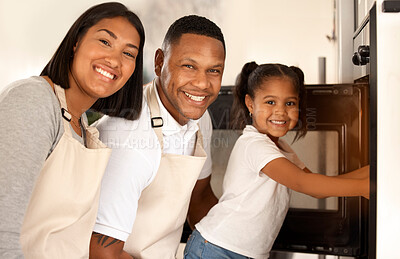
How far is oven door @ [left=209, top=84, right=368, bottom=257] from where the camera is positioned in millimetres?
920

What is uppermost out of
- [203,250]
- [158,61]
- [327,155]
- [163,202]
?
[158,61]

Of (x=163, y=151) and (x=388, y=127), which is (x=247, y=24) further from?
(x=388, y=127)

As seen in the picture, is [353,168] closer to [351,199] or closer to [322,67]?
[351,199]

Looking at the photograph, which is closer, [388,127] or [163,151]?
[388,127]

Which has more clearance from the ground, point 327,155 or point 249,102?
point 249,102

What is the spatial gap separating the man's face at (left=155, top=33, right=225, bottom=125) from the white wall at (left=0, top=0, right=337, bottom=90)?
88mm

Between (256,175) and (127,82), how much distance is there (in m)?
0.34

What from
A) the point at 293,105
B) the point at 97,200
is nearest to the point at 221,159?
the point at 293,105

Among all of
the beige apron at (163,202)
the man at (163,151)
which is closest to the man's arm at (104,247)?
the man at (163,151)

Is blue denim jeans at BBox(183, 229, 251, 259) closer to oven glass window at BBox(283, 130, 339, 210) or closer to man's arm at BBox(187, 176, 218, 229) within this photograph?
man's arm at BBox(187, 176, 218, 229)

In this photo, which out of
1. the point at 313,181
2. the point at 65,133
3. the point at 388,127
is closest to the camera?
the point at 388,127

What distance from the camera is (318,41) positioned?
3.17 feet

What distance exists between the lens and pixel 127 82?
2.85 ft

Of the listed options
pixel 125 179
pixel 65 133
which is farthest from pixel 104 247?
pixel 65 133
